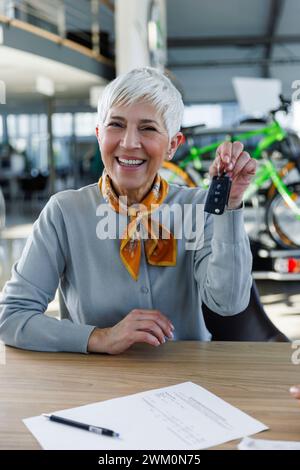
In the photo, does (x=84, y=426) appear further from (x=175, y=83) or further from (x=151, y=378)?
(x=175, y=83)

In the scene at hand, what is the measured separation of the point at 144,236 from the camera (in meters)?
1.33

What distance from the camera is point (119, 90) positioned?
126 cm

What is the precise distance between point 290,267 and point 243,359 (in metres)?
2.90

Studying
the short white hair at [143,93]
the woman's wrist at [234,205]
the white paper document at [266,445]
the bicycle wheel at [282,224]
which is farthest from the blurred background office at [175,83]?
the white paper document at [266,445]

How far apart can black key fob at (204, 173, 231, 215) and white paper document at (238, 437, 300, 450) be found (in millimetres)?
451

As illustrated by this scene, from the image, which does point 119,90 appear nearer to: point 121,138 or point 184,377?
point 121,138

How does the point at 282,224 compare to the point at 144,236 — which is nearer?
the point at 144,236

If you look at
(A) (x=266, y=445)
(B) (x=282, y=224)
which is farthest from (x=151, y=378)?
(B) (x=282, y=224)

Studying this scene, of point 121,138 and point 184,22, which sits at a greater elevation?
point 184,22

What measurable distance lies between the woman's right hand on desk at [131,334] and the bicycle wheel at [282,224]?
3.17m

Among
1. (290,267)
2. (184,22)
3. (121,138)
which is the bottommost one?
(290,267)

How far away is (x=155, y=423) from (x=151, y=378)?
0.61 ft

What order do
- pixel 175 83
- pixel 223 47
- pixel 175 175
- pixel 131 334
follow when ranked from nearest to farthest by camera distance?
pixel 131 334 → pixel 175 83 → pixel 175 175 → pixel 223 47
